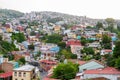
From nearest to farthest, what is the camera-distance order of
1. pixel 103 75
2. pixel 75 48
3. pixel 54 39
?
pixel 103 75
pixel 75 48
pixel 54 39

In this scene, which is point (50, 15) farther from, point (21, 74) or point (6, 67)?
point (21, 74)

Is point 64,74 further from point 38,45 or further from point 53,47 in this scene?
point 38,45

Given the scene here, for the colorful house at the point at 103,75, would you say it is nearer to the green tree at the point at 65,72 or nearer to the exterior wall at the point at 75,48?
the green tree at the point at 65,72

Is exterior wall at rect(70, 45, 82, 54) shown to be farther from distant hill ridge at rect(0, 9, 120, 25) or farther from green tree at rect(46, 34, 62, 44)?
distant hill ridge at rect(0, 9, 120, 25)

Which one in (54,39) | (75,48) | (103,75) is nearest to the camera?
(103,75)

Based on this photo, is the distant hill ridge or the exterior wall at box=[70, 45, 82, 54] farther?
the distant hill ridge

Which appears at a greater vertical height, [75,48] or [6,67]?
[6,67]

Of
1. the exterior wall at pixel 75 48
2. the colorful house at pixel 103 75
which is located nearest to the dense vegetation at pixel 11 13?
the exterior wall at pixel 75 48

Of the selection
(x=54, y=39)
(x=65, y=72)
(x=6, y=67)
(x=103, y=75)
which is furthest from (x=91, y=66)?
(x=54, y=39)

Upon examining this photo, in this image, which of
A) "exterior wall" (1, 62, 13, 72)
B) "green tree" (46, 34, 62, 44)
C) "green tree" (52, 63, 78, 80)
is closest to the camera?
"green tree" (52, 63, 78, 80)

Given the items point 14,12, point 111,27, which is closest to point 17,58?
point 111,27

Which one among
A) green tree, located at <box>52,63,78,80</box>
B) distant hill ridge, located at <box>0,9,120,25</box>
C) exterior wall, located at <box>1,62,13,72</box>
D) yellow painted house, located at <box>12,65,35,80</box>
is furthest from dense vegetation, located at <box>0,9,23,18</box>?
green tree, located at <box>52,63,78,80</box>
